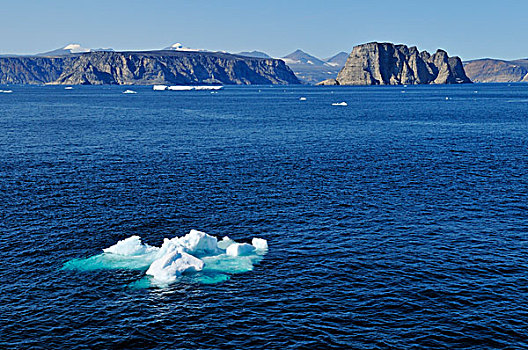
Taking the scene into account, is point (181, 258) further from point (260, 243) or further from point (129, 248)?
point (260, 243)

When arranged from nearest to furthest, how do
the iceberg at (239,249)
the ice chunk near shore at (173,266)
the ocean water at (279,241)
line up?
1. the ocean water at (279,241)
2. the ice chunk near shore at (173,266)
3. the iceberg at (239,249)

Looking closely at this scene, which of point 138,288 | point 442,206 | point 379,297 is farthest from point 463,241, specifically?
point 138,288

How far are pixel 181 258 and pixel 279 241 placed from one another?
39.5 feet

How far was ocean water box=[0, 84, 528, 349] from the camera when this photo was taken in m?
37.5

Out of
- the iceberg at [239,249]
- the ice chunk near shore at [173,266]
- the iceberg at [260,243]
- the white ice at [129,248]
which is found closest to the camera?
the ice chunk near shore at [173,266]

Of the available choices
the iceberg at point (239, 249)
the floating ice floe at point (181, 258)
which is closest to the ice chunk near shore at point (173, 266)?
the floating ice floe at point (181, 258)

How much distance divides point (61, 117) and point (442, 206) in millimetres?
148335

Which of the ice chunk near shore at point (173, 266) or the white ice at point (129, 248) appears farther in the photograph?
the white ice at point (129, 248)

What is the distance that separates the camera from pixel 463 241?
177ft

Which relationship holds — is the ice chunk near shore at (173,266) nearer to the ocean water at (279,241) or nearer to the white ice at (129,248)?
the ocean water at (279,241)

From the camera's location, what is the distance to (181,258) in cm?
4694

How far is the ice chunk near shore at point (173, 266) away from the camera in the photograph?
45719 mm

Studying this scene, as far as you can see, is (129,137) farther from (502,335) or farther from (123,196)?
(502,335)

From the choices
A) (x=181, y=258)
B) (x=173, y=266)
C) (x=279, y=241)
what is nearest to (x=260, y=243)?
(x=279, y=241)
